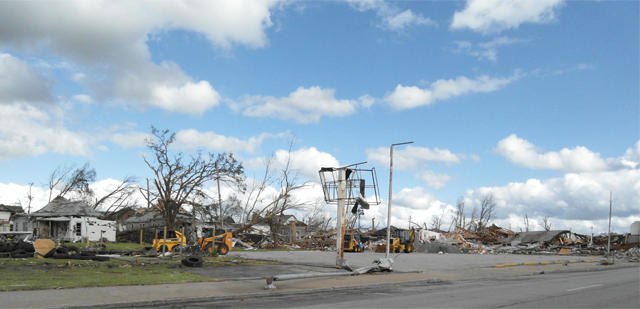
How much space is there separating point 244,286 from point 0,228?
179ft

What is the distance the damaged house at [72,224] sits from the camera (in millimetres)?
50281

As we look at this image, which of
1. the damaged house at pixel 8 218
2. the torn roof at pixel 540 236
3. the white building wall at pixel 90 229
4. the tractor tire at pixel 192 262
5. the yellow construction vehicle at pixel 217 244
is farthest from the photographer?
the torn roof at pixel 540 236

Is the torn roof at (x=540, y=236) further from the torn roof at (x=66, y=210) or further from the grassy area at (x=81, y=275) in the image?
the grassy area at (x=81, y=275)

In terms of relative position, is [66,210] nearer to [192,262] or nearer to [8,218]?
[8,218]

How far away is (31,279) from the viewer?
1562 centimetres

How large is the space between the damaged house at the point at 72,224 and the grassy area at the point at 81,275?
96.6 ft

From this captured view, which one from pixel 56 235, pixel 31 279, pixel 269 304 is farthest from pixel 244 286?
pixel 56 235

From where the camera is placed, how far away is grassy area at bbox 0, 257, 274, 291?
48.1ft

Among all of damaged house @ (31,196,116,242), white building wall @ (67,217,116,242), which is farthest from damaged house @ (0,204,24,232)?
white building wall @ (67,217,116,242)

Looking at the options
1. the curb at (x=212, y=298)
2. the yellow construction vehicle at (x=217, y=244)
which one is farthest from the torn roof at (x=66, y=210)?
the curb at (x=212, y=298)

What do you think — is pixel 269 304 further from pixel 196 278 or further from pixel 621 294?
pixel 621 294

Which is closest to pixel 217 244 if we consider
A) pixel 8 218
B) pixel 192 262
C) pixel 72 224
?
pixel 192 262

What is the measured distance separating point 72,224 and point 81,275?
36879 millimetres

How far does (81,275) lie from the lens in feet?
56.2
